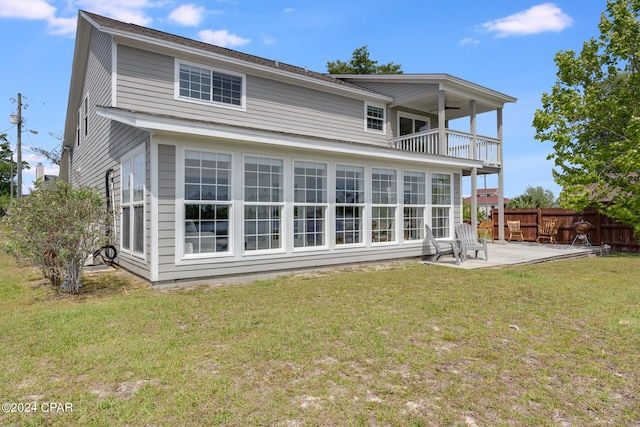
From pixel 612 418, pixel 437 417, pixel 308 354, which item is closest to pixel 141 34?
pixel 308 354

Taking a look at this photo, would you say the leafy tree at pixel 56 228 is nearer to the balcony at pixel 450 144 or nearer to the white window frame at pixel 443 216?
the white window frame at pixel 443 216

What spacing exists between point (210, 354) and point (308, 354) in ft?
3.10

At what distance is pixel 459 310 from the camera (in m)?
5.02

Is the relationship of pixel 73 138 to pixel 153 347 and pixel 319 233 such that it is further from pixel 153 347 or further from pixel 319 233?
pixel 153 347

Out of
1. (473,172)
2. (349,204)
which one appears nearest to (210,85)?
(349,204)

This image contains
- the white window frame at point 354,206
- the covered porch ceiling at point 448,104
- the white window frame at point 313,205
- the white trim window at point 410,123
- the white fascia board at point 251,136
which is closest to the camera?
the white fascia board at point 251,136

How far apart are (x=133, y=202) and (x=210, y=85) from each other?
3792 millimetres

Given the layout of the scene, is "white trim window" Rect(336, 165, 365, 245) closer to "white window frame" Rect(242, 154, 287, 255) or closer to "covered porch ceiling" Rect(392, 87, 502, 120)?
"white window frame" Rect(242, 154, 287, 255)

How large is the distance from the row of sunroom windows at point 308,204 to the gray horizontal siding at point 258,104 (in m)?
2.83

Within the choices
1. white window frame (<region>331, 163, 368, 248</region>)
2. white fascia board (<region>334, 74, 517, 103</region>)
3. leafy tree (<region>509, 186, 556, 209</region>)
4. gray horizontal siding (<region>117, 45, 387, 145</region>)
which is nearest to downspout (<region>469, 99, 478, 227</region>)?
white fascia board (<region>334, 74, 517, 103</region>)

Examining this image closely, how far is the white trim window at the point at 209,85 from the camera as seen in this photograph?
909cm

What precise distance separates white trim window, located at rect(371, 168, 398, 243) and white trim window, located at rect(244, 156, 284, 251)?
108 inches

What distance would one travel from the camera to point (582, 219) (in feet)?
48.6

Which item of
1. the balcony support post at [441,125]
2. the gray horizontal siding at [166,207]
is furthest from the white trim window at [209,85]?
the balcony support post at [441,125]
